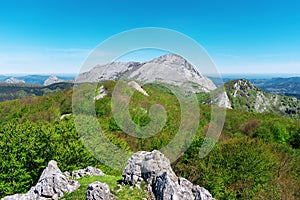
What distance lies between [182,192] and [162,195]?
1.35 metres

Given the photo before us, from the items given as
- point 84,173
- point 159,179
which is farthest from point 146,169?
point 84,173

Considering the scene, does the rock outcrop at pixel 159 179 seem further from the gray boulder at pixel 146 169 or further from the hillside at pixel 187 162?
the hillside at pixel 187 162

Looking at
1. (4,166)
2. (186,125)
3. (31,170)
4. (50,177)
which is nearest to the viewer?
(50,177)

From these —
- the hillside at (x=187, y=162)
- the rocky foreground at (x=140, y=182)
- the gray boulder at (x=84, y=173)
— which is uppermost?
the rocky foreground at (x=140, y=182)

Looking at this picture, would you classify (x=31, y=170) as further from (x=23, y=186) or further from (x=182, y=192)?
(x=182, y=192)

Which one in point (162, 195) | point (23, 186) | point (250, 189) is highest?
point (162, 195)

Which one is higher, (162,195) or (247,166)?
→ (162,195)

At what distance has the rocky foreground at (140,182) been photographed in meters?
15.6

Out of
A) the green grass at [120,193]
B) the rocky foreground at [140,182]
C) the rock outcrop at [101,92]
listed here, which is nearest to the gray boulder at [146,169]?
the rocky foreground at [140,182]

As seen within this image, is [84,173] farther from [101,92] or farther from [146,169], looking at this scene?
[101,92]

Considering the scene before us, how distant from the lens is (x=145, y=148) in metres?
52.0

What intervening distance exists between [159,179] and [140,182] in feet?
6.19

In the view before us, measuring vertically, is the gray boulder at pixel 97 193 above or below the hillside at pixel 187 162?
above

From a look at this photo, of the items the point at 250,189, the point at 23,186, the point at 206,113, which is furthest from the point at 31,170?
the point at 206,113
